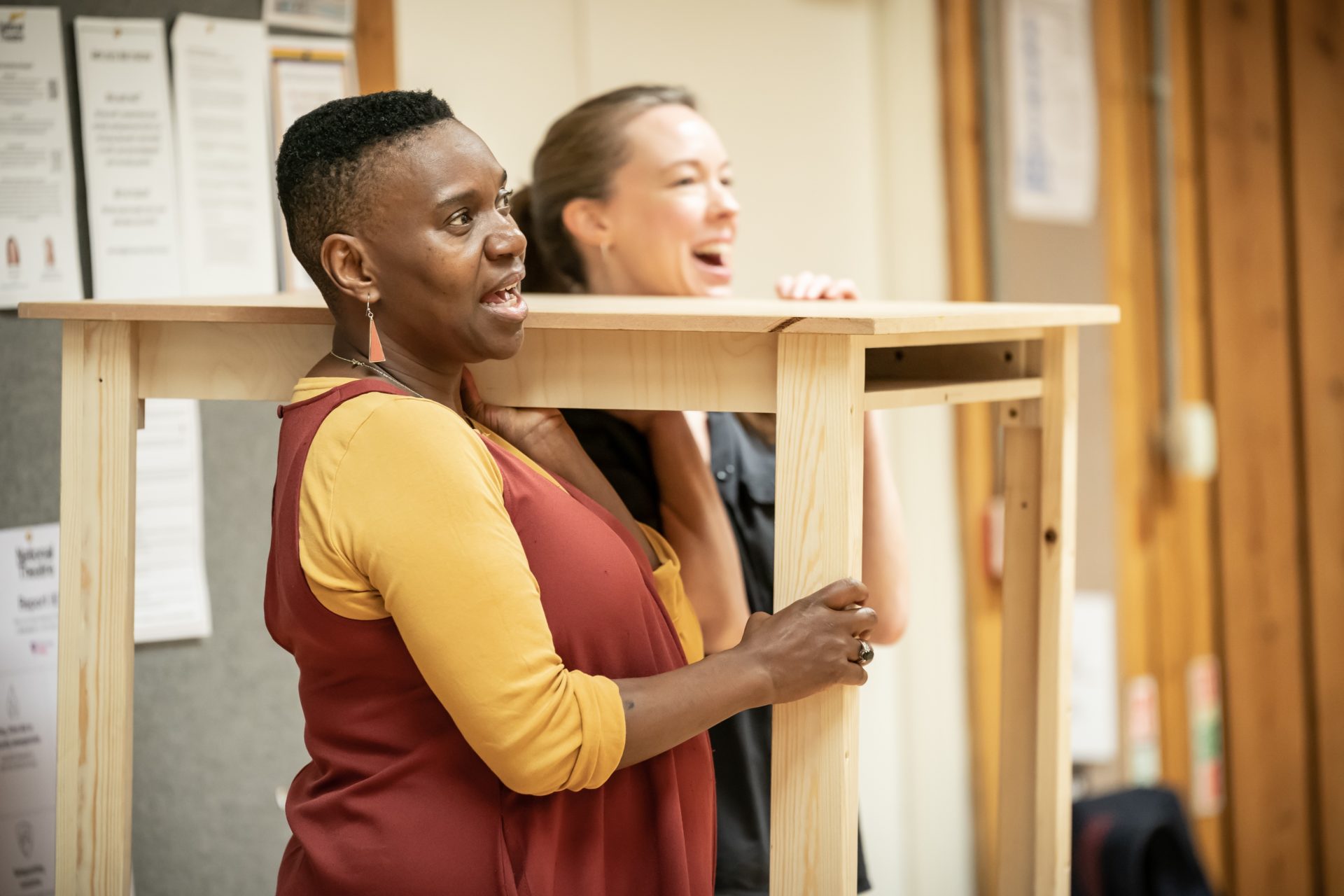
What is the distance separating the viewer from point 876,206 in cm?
262

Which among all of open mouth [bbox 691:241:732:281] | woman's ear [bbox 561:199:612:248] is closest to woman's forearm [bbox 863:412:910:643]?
open mouth [bbox 691:241:732:281]

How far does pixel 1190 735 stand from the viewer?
317cm

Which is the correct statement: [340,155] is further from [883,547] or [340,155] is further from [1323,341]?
[1323,341]

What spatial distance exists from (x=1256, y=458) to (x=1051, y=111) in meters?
1.10

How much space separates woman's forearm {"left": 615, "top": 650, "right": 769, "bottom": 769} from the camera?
3.14ft

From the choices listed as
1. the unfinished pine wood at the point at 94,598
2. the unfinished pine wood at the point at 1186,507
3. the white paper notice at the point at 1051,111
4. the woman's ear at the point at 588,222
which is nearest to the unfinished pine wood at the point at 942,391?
the woman's ear at the point at 588,222

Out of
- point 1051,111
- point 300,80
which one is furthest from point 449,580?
point 1051,111

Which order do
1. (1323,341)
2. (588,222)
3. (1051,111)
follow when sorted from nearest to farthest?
(588,222) → (1051,111) → (1323,341)

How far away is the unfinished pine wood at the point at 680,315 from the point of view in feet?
3.30

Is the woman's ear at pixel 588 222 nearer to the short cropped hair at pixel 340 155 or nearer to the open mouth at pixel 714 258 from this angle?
the open mouth at pixel 714 258

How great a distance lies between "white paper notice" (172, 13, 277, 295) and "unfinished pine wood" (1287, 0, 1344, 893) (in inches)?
99.9

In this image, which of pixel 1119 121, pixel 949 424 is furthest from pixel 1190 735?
pixel 1119 121

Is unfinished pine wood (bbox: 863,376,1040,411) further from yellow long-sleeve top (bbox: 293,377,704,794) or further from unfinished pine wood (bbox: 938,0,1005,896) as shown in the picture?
unfinished pine wood (bbox: 938,0,1005,896)

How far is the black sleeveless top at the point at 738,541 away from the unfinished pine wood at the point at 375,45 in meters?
0.71
